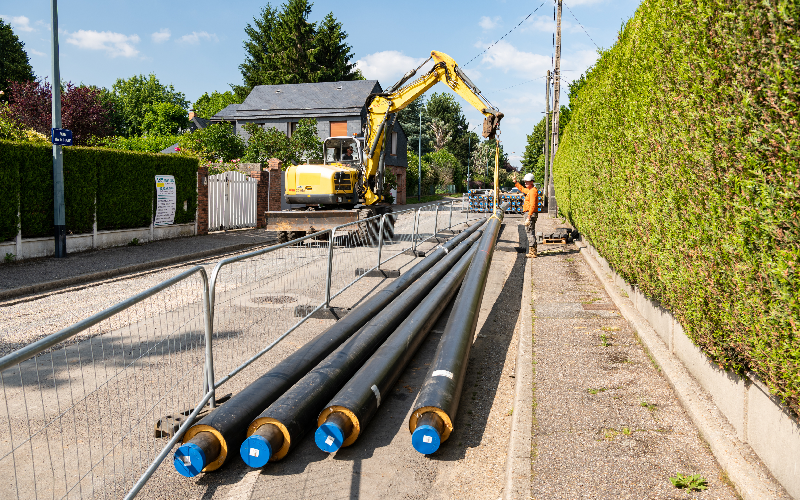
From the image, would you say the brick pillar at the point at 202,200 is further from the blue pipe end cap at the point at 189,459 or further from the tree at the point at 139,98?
the tree at the point at 139,98

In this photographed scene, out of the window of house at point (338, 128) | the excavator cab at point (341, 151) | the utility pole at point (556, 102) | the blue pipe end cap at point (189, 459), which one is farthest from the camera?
the window of house at point (338, 128)

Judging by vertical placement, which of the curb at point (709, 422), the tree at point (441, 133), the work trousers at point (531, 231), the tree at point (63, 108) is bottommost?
the curb at point (709, 422)

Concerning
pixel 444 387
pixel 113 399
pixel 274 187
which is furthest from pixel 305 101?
pixel 444 387

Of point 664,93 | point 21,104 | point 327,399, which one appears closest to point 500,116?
point 664,93

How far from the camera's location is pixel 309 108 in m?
40.6

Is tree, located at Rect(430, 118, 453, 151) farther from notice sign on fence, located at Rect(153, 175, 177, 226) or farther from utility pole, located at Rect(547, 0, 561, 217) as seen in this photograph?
notice sign on fence, located at Rect(153, 175, 177, 226)

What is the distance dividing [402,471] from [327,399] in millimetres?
811

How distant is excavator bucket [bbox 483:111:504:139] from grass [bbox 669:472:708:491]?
1190 cm

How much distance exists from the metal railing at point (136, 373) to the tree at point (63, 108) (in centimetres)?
3046

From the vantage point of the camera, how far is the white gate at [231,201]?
732 inches

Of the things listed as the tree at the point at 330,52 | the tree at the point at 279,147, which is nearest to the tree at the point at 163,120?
the tree at the point at 330,52

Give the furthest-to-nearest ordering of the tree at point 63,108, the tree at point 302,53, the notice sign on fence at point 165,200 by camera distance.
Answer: the tree at point 302,53, the tree at point 63,108, the notice sign on fence at point 165,200

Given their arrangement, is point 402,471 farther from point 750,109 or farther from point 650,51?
point 650,51

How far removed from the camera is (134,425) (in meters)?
4.12
